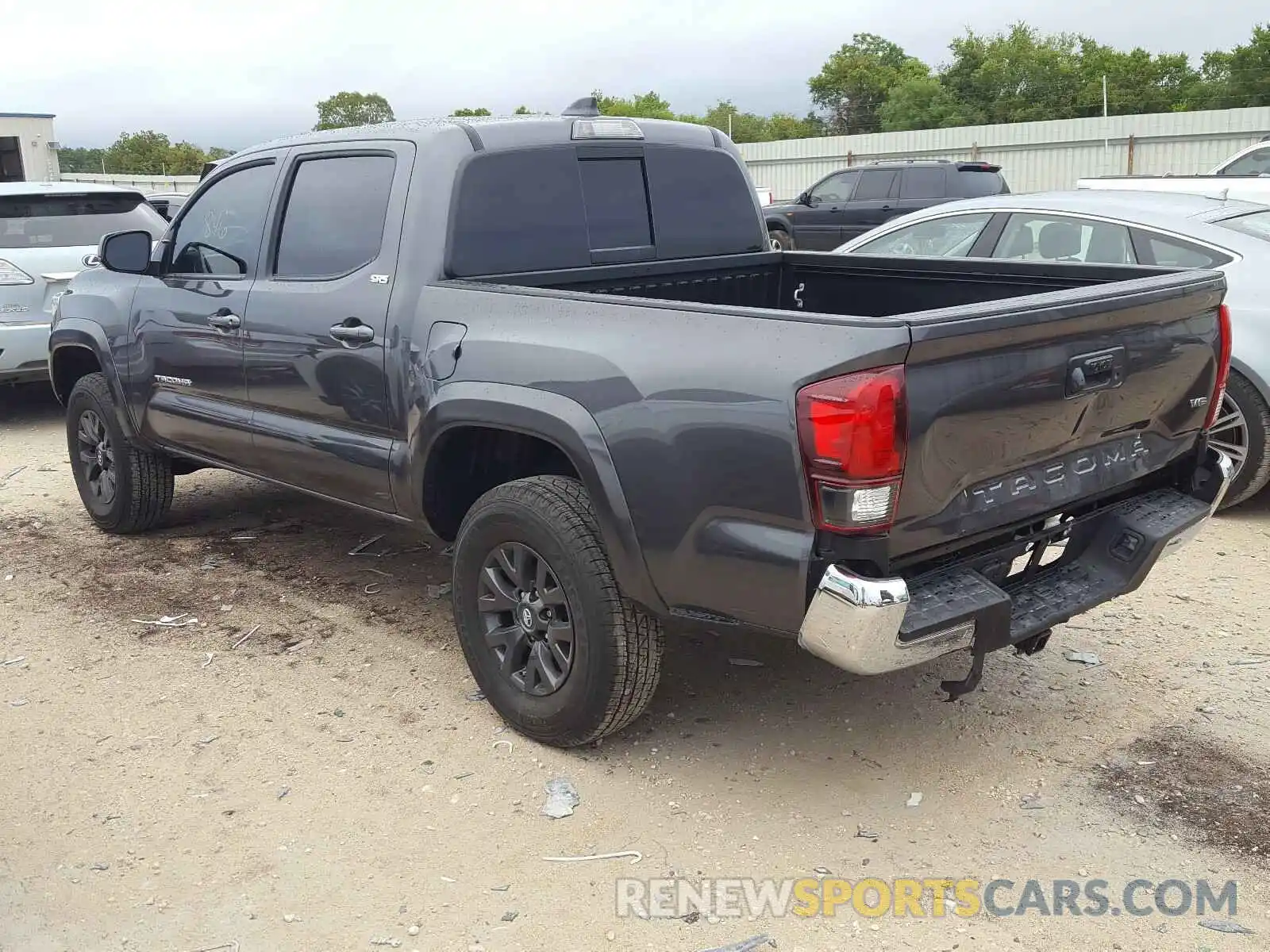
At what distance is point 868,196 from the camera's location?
→ 17984 mm

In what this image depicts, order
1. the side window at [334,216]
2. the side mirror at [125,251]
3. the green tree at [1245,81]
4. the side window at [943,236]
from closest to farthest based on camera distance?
1. the side window at [334,216]
2. the side mirror at [125,251]
3. the side window at [943,236]
4. the green tree at [1245,81]

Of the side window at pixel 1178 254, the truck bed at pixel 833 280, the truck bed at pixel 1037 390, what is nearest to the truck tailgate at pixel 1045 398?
the truck bed at pixel 1037 390

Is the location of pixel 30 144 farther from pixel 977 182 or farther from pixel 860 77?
pixel 860 77

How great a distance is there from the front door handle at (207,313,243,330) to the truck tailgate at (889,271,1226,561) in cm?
296

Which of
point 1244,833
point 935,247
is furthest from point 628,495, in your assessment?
point 935,247

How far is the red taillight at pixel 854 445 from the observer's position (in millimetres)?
2865

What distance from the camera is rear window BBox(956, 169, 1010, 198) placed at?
56.2 ft

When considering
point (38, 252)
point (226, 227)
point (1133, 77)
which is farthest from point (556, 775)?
point (1133, 77)

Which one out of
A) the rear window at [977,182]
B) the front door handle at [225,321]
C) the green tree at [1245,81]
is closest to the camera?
the front door handle at [225,321]

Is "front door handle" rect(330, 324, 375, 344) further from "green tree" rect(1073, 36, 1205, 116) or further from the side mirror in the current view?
"green tree" rect(1073, 36, 1205, 116)

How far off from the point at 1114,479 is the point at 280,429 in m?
3.06

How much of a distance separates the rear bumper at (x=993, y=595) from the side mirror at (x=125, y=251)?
372cm

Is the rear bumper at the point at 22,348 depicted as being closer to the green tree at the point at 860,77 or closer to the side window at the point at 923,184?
the side window at the point at 923,184

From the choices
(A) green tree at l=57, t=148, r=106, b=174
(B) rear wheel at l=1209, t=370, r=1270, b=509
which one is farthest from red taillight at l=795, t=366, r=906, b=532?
(A) green tree at l=57, t=148, r=106, b=174
